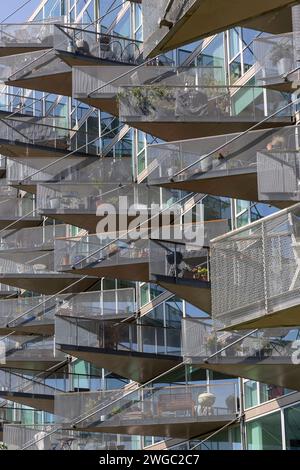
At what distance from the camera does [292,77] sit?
25844 mm

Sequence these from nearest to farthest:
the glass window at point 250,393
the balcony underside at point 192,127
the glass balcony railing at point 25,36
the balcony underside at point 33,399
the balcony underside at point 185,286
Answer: the balcony underside at point 185,286 → the balcony underside at point 192,127 → the glass window at point 250,393 → the balcony underside at point 33,399 → the glass balcony railing at point 25,36

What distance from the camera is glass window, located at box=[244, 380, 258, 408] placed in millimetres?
29406

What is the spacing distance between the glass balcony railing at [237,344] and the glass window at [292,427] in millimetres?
1765

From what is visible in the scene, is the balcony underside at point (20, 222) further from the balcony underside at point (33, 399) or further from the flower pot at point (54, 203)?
the flower pot at point (54, 203)

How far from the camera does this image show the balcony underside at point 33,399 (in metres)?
39.4

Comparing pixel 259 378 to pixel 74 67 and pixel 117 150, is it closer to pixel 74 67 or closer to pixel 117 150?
pixel 74 67

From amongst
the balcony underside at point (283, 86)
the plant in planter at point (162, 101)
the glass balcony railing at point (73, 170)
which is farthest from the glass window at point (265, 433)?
the glass balcony railing at point (73, 170)

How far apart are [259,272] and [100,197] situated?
17.2 m

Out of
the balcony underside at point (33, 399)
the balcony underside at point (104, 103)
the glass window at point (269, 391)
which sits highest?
the balcony underside at point (104, 103)

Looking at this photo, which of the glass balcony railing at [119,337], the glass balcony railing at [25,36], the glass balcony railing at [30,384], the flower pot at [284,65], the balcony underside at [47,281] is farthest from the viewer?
the balcony underside at [47,281]

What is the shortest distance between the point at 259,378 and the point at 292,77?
5.82m

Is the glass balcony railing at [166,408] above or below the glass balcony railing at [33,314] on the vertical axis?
below

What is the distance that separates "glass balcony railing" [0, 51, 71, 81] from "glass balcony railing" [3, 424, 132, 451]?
32.1ft

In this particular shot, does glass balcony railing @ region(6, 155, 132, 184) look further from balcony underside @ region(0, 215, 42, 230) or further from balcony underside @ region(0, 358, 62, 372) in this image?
balcony underside @ region(0, 358, 62, 372)
